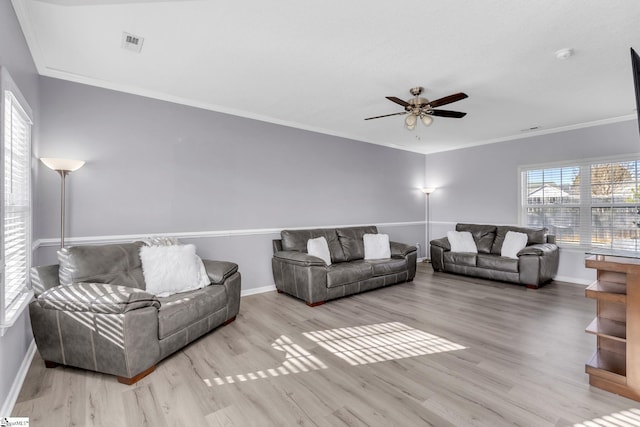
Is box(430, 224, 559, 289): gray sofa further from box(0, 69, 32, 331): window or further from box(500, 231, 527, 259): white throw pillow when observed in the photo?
box(0, 69, 32, 331): window

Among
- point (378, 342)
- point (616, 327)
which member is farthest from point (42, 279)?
point (616, 327)

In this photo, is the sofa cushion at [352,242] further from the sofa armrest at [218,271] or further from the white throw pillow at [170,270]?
the white throw pillow at [170,270]

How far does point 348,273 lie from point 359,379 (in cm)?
196

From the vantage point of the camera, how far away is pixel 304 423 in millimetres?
1747

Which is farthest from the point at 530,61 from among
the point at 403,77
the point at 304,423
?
the point at 304,423

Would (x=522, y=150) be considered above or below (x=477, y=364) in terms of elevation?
above

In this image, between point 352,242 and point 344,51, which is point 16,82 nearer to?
point 344,51

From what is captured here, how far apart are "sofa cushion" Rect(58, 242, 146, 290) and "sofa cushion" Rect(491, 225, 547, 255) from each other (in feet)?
18.3

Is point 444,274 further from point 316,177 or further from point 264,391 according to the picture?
point 264,391

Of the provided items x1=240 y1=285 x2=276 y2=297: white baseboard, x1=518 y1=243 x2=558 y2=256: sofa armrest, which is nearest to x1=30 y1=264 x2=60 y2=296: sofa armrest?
x1=240 y1=285 x2=276 y2=297: white baseboard

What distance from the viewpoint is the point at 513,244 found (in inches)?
199

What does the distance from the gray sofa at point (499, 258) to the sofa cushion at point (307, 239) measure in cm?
215

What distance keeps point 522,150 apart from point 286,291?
16.6 ft

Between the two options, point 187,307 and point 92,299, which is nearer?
point 92,299
